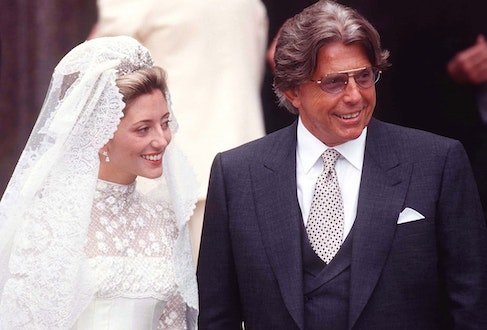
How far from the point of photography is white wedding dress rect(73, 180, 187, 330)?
4.03m

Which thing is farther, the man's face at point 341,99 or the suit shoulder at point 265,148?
the suit shoulder at point 265,148

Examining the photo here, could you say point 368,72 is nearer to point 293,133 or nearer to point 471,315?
point 293,133

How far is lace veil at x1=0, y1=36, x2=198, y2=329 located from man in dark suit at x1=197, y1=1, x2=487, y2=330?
30 cm

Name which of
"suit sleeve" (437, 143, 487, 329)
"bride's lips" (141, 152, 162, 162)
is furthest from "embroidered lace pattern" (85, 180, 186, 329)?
"suit sleeve" (437, 143, 487, 329)

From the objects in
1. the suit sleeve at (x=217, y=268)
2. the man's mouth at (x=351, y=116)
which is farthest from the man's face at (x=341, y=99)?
the suit sleeve at (x=217, y=268)

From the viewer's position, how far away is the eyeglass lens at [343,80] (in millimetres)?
3938

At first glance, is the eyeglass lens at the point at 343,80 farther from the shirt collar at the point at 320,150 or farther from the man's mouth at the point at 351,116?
the shirt collar at the point at 320,150

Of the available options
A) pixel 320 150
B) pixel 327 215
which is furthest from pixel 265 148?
pixel 327 215

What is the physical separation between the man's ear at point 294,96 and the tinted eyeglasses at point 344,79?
16cm

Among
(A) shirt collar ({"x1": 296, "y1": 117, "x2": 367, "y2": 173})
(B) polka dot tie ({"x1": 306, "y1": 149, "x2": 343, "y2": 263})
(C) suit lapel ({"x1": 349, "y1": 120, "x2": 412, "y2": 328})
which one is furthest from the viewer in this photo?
(A) shirt collar ({"x1": 296, "y1": 117, "x2": 367, "y2": 173})

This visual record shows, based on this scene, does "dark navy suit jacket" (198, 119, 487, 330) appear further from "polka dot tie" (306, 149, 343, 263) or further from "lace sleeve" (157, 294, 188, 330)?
"lace sleeve" (157, 294, 188, 330)

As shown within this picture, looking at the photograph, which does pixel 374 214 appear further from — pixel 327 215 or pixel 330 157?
pixel 330 157

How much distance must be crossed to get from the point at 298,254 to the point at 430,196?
473 millimetres

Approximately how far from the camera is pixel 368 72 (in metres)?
3.95
